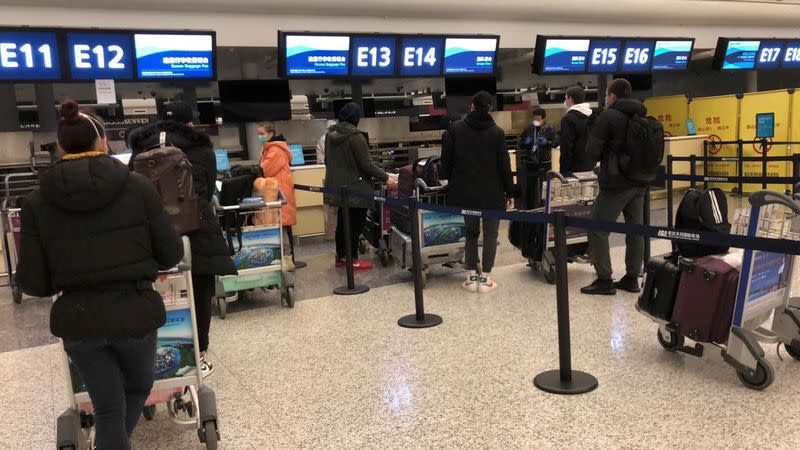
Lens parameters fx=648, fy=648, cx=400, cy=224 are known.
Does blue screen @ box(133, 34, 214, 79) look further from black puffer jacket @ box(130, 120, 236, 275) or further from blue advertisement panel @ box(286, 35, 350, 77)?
black puffer jacket @ box(130, 120, 236, 275)

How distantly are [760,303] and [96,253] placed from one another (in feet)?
10.4

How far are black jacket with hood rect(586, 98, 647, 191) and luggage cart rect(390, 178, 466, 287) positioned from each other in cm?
142

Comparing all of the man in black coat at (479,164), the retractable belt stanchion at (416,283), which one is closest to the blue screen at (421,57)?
the man in black coat at (479,164)

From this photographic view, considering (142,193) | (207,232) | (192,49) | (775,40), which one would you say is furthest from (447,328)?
(775,40)

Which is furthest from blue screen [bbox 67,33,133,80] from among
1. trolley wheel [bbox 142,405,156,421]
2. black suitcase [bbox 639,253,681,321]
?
black suitcase [bbox 639,253,681,321]

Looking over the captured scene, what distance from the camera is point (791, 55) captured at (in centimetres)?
1148

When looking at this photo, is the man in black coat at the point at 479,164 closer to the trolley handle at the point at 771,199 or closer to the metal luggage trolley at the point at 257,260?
the metal luggage trolley at the point at 257,260

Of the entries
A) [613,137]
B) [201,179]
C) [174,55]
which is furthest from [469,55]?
[201,179]

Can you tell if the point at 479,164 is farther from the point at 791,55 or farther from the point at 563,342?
the point at 791,55

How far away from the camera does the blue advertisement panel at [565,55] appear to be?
9.26 meters

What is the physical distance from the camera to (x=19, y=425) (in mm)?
3264

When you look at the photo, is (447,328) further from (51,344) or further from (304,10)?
(304,10)

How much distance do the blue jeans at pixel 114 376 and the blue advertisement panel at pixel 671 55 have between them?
9779mm

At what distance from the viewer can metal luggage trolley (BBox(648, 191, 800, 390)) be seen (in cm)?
318
